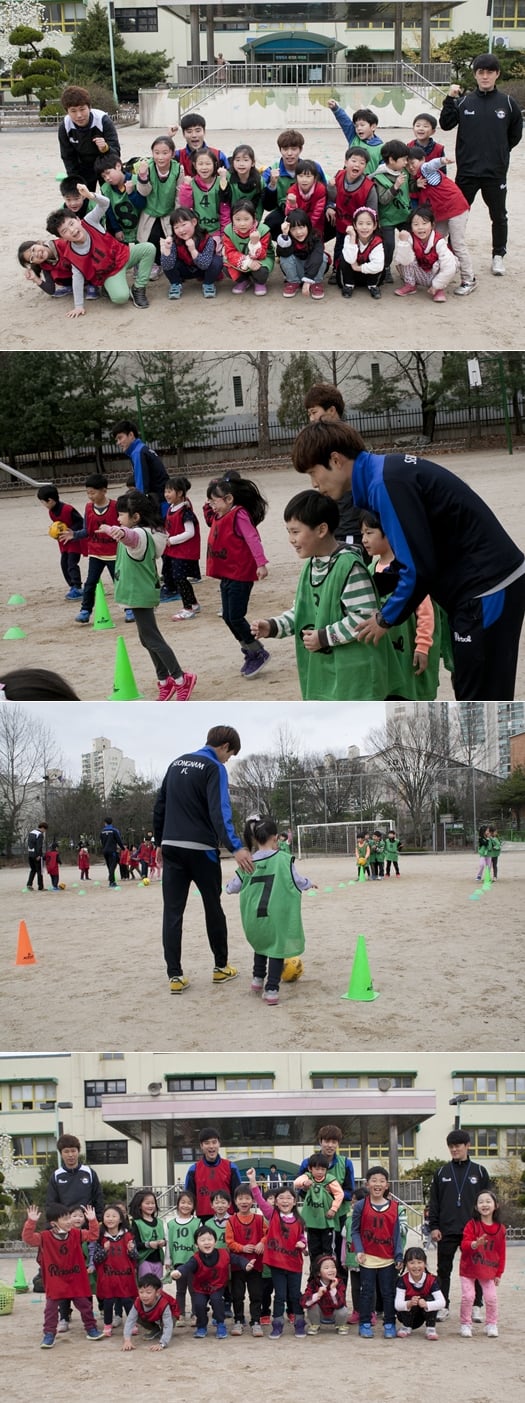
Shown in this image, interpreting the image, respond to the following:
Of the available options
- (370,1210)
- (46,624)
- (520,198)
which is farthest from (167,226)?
(370,1210)

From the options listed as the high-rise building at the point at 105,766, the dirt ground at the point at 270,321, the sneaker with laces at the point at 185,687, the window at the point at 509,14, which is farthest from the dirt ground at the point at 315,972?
the window at the point at 509,14

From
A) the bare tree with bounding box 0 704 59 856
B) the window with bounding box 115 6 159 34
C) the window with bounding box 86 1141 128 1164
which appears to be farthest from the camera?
the window with bounding box 115 6 159 34

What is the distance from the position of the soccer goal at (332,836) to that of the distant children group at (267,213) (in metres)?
6.16

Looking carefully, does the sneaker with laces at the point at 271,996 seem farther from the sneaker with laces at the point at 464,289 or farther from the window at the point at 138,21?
the window at the point at 138,21

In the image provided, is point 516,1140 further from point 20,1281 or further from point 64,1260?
point 64,1260

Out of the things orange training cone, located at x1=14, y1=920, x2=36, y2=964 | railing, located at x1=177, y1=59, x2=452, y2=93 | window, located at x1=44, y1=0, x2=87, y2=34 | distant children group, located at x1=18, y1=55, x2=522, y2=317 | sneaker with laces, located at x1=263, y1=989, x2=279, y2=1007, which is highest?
window, located at x1=44, y1=0, x2=87, y2=34

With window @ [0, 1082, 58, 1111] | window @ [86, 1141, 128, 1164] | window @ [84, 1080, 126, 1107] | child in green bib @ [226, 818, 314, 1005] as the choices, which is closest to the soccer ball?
child in green bib @ [226, 818, 314, 1005]

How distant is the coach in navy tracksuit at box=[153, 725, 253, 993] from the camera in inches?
199

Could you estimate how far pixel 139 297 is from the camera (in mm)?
10188

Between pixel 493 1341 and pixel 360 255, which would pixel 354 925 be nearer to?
pixel 493 1341

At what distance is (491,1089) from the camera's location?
670 centimetres

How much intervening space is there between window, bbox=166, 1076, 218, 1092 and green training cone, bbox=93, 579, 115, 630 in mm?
3460

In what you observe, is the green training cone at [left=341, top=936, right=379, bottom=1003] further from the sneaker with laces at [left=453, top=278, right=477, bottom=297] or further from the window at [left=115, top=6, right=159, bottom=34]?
the window at [left=115, top=6, right=159, bottom=34]

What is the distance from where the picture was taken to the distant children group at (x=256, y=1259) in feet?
18.3
